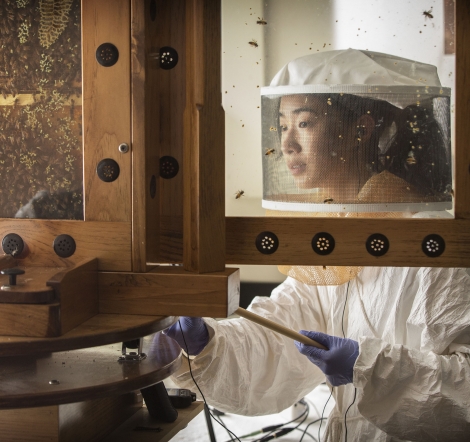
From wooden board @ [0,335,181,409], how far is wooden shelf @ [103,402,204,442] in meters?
0.15

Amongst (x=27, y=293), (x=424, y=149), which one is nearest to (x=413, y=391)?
(x=424, y=149)

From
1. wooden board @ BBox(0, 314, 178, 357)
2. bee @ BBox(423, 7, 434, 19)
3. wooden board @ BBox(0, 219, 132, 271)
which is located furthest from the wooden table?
bee @ BBox(423, 7, 434, 19)

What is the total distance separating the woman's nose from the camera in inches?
42.6

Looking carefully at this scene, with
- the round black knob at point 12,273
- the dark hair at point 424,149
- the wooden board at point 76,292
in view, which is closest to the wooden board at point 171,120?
the wooden board at point 76,292

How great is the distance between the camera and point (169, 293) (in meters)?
0.95

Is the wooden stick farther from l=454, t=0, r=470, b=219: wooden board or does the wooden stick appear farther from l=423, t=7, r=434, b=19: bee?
l=423, t=7, r=434, b=19: bee

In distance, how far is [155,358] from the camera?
984 mm

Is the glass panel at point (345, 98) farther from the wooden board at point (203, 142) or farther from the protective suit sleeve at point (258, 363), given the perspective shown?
the protective suit sleeve at point (258, 363)

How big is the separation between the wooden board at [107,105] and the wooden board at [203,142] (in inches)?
3.8

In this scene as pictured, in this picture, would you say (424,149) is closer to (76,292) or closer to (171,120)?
(171,120)

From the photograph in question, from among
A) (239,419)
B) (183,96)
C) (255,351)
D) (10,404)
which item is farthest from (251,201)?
(239,419)

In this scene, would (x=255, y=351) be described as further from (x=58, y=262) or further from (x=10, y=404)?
(x=10, y=404)

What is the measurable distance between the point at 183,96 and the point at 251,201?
0.71ft

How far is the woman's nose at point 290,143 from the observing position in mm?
1083
